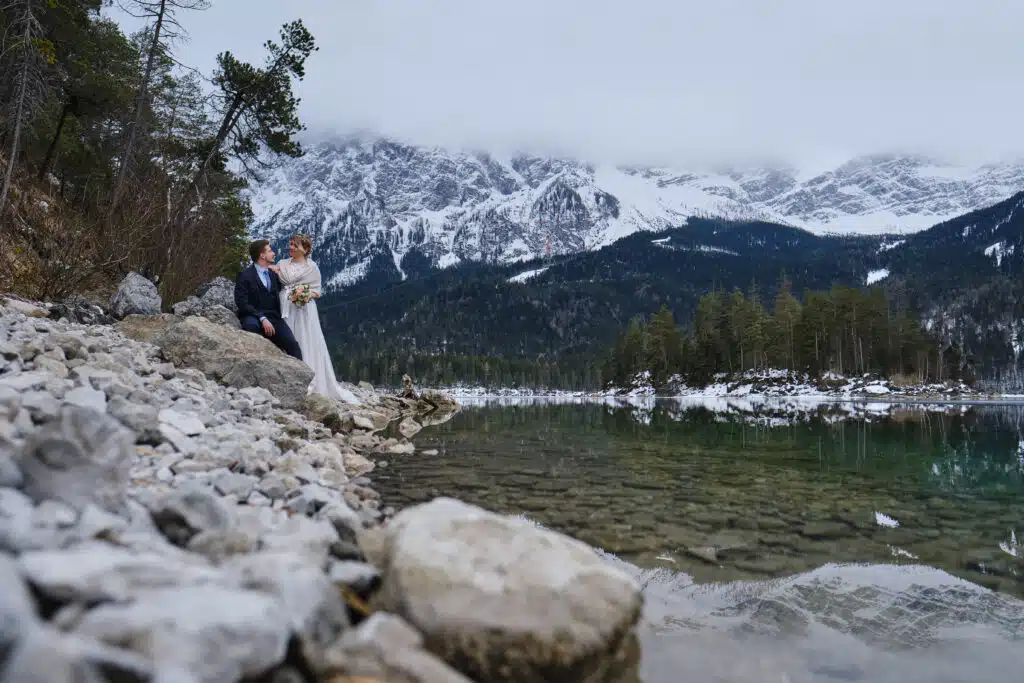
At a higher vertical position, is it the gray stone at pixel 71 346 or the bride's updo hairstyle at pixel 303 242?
the bride's updo hairstyle at pixel 303 242

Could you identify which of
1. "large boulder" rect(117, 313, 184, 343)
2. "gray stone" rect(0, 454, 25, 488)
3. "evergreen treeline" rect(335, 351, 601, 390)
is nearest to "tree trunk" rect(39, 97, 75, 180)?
"large boulder" rect(117, 313, 184, 343)

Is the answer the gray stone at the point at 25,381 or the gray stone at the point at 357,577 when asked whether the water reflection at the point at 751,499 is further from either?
the gray stone at the point at 25,381

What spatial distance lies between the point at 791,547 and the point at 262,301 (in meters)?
11.1

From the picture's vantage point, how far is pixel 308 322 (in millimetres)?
13453

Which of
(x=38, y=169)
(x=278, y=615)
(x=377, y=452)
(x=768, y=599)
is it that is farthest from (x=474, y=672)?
(x=38, y=169)

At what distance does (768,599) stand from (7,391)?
5540mm

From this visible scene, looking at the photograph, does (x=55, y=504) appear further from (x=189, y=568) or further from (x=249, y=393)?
(x=249, y=393)

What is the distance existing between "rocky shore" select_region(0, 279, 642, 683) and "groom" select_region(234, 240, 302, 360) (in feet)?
24.6

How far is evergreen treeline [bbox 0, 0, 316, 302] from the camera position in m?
13.5

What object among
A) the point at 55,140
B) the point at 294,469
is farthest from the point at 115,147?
the point at 294,469

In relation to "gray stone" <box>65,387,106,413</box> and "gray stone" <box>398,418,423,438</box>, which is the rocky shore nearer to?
"gray stone" <box>65,387,106,413</box>

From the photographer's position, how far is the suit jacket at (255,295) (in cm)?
1212

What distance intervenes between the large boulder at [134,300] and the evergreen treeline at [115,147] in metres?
1.24

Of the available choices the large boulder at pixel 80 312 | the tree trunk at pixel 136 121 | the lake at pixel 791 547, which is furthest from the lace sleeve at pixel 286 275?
the tree trunk at pixel 136 121
